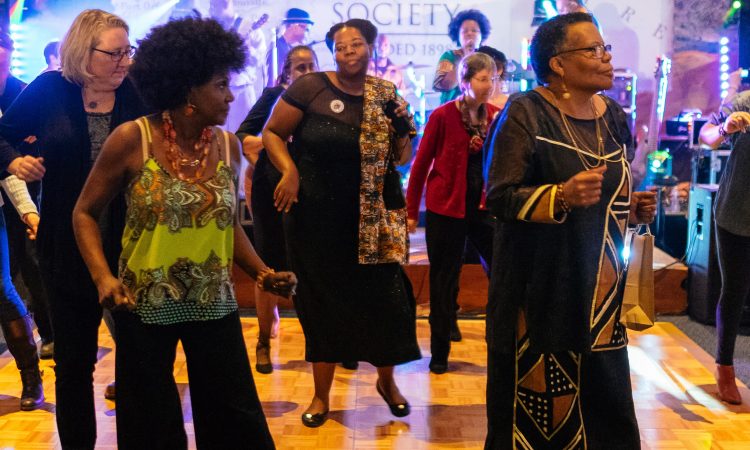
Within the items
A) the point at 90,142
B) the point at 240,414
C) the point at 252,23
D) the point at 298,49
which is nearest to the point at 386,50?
the point at 252,23

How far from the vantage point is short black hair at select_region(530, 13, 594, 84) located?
8.69 feet

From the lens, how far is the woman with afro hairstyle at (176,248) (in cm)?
233

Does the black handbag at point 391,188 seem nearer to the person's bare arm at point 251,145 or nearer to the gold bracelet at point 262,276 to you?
the person's bare arm at point 251,145

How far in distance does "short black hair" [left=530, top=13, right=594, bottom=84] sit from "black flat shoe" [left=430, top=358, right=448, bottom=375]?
2170 millimetres

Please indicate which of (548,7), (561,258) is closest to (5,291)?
(561,258)

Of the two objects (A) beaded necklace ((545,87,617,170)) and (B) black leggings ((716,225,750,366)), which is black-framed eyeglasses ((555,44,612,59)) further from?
(B) black leggings ((716,225,750,366))

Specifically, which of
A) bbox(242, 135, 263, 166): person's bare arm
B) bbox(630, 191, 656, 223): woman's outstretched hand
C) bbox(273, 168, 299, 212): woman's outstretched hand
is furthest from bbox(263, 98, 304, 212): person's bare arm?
bbox(630, 191, 656, 223): woman's outstretched hand

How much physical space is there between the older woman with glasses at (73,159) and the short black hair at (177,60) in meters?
0.57

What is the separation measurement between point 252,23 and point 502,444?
6.34 meters

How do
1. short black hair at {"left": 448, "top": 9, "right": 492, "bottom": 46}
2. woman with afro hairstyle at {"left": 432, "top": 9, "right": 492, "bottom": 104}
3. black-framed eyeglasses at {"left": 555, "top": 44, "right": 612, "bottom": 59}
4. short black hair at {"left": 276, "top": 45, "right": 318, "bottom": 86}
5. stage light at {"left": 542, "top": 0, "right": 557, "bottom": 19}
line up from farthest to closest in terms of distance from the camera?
1. stage light at {"left": 542, "top": 0, "right": 557, "bottom": 19}
2. short black hair at {"left": 448, "top": 9, "right": 492, "bottom": 46}
3. woman with afro hairstyle at {"left": 432, "top": 9, "right": 492, "bottom": 104}
4. short black hair at {"left": 276, "top": 45, "right": 318, "bottom": 86}
5. black-framed eyeglasses at {"left": 555, "top": 44, "right": 612, "bottom": 59}

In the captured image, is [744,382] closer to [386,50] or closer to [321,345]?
[321,345]

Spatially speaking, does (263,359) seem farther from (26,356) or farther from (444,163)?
(444,163)

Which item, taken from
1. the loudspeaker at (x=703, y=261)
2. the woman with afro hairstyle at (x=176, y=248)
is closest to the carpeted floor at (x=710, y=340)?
the loudspeaker at (x=703, y=261)

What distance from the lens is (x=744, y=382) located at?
449cm
